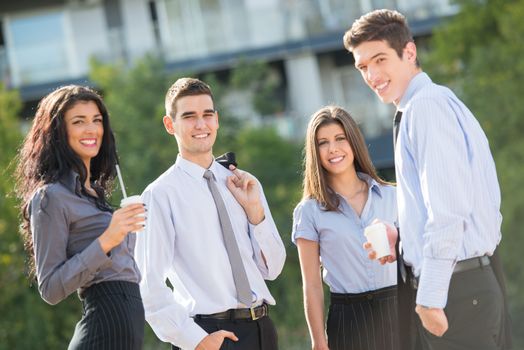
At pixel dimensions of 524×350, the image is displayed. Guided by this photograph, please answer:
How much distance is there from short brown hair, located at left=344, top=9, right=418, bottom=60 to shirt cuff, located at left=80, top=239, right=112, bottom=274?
59.6 inches

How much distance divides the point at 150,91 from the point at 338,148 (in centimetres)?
1390

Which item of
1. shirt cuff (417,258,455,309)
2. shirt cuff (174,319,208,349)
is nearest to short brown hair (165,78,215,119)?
shirt cuff (174,319,208,349)

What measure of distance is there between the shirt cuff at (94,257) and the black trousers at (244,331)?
0.92m

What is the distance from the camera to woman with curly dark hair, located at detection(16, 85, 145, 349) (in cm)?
471

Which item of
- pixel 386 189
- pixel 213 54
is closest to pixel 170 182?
pixel 386 189

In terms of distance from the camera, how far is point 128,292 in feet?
16.2

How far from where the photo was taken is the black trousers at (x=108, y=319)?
15.8 ft

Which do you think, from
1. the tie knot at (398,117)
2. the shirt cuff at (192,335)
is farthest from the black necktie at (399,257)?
the shirt cuff at (192,335)

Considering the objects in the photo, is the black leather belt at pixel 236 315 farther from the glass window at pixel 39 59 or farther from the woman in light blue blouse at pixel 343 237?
the glass window at pixel 39 59

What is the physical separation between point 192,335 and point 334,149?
1491mm

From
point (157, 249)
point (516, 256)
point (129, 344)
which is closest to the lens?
point (129, 344)

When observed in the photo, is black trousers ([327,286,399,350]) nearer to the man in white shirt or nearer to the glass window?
the man in white shirt

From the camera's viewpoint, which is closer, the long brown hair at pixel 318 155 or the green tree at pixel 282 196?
the long brown hair at pixel 318 155

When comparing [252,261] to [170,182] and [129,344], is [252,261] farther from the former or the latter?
[129,344]
